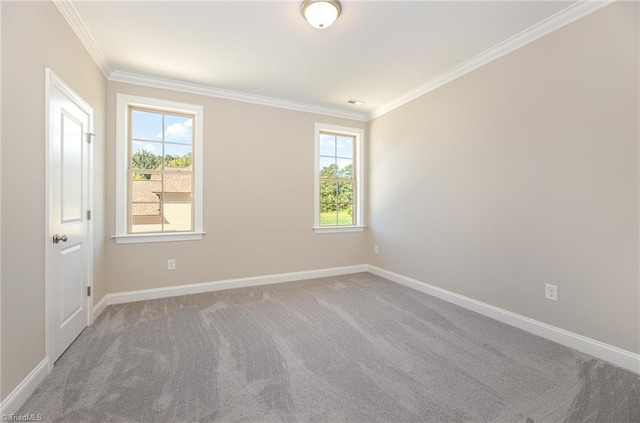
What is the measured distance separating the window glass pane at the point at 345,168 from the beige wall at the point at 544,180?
4.34ft

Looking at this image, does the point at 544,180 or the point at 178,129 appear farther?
the point at 178,129

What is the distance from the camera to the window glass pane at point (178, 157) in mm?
Result: 3541

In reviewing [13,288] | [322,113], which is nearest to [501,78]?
[322,113]

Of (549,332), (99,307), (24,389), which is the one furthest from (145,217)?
(549,332)

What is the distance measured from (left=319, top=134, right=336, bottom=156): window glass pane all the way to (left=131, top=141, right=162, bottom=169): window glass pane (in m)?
2.34

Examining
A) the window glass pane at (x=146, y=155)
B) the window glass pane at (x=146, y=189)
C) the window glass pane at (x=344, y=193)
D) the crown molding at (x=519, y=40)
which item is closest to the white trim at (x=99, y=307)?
the window glass pane at (x=146, y=189)

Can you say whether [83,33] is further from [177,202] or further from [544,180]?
[544,180]

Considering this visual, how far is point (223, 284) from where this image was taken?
12.4ft

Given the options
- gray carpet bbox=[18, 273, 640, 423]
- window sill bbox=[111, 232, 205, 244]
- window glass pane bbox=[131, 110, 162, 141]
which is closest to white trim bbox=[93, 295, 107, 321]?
gray carpet bbox=[18, 273, 640, 423]

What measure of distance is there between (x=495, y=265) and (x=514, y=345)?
2.62ft

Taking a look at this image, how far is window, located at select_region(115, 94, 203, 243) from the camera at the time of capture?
10.7 ft

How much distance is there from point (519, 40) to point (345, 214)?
3.11 meters

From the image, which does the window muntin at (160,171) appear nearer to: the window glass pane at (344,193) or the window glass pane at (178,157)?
the window glass pane at (178,157)

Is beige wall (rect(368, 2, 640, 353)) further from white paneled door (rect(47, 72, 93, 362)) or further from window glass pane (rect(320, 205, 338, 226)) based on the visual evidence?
white paneled door (rect(47, 72, 93, 362))
